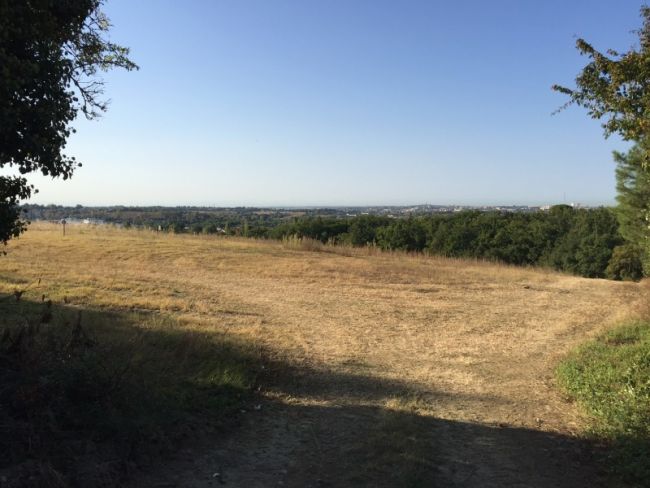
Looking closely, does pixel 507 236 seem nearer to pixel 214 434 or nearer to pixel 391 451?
pixel 391 451

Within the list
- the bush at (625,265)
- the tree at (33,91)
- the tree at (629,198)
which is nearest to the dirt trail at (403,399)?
the tree at (33,91)

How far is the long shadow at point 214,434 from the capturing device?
3979 mm

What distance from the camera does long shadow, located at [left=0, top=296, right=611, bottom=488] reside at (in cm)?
398

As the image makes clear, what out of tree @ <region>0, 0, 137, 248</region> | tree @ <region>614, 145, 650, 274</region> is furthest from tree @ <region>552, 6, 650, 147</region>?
tree @ <region>614, 145, 650, 274</region>

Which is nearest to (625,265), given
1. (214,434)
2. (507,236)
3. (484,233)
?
(507,236)

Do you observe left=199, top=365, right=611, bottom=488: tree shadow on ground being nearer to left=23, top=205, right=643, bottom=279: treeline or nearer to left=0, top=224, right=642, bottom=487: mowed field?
left=0, top=224, right=642, bottom=487: mowed field

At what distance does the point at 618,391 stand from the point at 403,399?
2.67 m

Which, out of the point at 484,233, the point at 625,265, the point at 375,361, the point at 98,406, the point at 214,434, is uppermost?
the point at 484,233

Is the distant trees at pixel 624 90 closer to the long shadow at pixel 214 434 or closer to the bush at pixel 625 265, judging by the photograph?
the long shadow at pixel 214 434

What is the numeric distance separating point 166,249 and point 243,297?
13.5 metres

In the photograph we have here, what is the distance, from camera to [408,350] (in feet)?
32.2

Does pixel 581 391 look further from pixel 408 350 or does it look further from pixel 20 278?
pixel 20 278

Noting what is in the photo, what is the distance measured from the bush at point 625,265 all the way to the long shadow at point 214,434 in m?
38.5

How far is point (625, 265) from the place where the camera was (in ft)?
131
